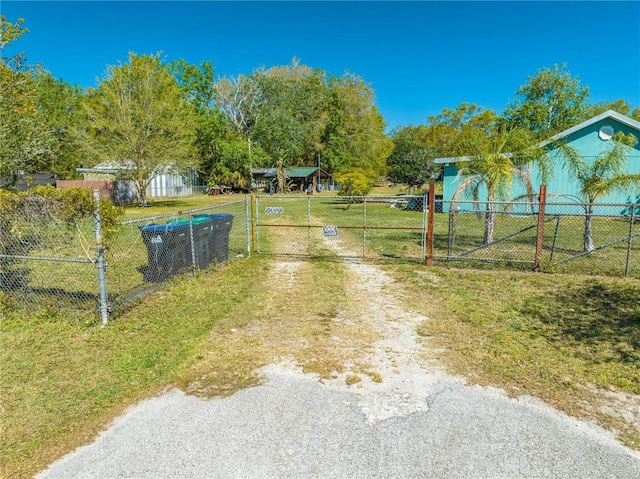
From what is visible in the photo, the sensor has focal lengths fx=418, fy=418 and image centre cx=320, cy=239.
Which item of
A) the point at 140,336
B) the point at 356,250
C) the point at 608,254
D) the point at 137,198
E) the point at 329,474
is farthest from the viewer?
the point at 137,198

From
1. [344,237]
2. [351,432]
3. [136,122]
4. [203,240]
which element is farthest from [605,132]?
[136,122]

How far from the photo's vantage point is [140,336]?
5406 millimetres

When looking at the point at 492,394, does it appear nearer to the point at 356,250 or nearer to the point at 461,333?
the point at 461,333

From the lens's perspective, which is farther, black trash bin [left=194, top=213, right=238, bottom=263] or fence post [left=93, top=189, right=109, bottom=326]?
black trash bin [left=194, top=213, right=238, bottom=263]

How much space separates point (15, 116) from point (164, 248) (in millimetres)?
7327

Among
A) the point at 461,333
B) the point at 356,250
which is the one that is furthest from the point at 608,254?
the point at 461,333

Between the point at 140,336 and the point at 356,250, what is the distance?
276 inches

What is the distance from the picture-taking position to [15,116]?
11.2m

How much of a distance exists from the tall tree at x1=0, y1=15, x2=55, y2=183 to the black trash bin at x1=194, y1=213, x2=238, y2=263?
5627mm

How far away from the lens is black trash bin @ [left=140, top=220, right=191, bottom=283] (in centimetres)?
755

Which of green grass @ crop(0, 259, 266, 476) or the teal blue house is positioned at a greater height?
the teal blue house

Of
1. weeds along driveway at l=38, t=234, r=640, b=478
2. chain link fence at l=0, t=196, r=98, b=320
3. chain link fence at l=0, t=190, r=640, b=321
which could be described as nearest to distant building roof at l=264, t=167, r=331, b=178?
chain link fence at l=0, t=190, r=640, b=321

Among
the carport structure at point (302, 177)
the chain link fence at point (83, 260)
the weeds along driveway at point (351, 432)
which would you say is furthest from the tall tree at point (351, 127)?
the weeds along driveway at point (351, 432)

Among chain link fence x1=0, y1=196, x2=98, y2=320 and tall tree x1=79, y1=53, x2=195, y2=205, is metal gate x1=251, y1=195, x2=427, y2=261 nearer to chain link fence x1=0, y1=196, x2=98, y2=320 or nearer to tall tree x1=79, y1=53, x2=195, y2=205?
chain link fence x1=0, y1=196, x2=98, y2=320
